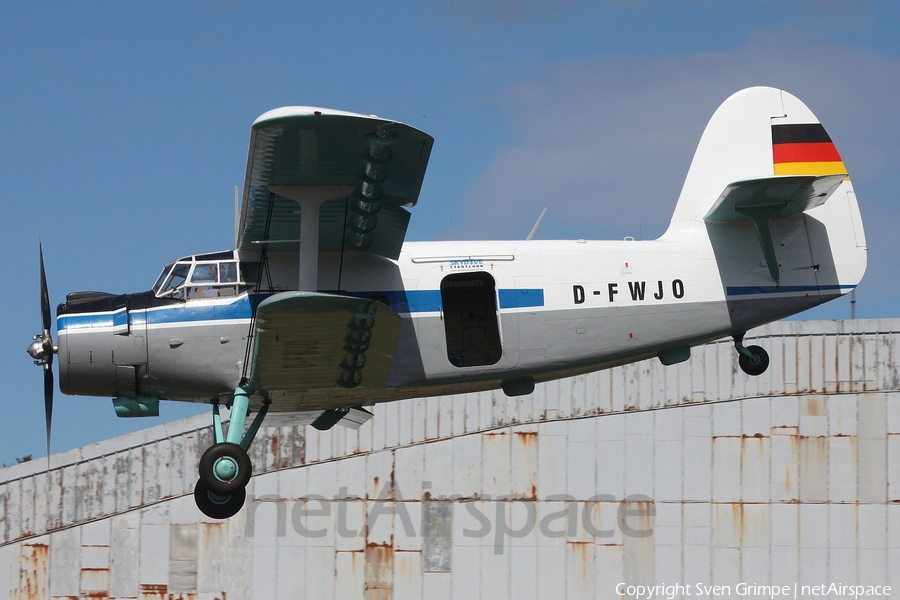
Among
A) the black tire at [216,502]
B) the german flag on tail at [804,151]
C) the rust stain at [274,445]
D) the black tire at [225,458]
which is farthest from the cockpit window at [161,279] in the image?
the rust stain at [274,445]

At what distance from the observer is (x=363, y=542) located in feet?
54.3

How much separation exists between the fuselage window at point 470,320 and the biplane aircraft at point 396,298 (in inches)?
0.6

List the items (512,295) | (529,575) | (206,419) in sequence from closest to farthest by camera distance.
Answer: (512,295) < (529,575) < (206,419)

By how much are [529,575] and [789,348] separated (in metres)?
5.11

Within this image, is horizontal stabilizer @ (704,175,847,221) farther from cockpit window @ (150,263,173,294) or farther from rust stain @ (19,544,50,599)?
rust stain @ (19,544,50,599)

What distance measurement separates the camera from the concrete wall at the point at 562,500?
16344 millimetres

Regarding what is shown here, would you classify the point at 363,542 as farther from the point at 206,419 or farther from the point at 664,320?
the point at 664,320

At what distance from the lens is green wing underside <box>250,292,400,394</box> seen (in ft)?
30.5

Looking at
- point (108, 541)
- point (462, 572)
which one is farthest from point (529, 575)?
point (108, 541)

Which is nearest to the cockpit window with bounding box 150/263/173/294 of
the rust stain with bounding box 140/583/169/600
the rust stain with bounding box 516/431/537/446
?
the rust stain with bounding box 516/431/537/446

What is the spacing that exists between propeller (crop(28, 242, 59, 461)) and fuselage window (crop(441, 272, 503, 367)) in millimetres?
3670

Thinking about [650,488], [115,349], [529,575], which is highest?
[115,349]

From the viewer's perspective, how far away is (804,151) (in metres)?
12.3

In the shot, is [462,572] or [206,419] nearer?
[462,572]
